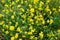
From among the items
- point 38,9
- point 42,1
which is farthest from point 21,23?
point 42,1

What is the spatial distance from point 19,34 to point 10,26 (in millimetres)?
204

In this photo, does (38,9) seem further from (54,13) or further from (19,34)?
(19,34)

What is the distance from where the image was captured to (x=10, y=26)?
3.15 metres

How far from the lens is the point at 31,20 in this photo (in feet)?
10.3

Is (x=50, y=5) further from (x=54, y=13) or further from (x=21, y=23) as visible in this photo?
(x=21, y=23)

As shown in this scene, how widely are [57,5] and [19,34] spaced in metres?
0.85

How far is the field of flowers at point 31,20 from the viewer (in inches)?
121

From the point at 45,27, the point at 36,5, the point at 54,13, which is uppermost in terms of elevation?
the point at 36,5

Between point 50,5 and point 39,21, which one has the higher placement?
point 50,5

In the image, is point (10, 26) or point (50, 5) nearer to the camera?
point (10, 26)

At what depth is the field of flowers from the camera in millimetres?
3084

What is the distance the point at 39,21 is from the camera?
3168 mm

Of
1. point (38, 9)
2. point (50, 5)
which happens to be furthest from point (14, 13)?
point (50, 5)

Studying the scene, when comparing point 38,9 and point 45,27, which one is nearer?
point 45,27
